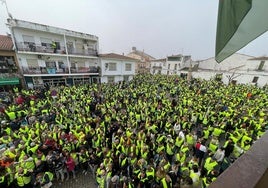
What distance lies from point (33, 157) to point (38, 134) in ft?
6.53

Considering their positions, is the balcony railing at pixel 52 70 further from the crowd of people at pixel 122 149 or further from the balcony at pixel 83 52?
the crowd of people at pixel 122 149

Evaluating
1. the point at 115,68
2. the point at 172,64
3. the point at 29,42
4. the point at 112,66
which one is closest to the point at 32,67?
the point at 29,42

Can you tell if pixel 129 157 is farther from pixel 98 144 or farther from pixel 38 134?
pixel 38 134

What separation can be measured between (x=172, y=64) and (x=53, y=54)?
116 ft

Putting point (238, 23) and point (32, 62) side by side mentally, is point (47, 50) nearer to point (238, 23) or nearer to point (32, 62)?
point (32, 62)

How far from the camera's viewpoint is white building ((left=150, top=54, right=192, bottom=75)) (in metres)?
42.3

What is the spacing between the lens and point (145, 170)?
17.4ft

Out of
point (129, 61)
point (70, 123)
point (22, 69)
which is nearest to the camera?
point (70, 123)

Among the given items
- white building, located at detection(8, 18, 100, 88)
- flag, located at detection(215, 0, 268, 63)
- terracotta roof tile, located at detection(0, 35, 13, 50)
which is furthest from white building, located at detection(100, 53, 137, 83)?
flag, located at detection(215, 0, 268, 63)

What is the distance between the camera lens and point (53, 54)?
63.0ft

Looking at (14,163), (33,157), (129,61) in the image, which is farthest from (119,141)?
(129,61)

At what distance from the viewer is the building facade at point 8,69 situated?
16.1 m

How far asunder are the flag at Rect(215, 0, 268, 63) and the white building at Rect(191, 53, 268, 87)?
110 ft

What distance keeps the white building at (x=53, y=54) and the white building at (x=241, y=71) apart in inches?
1042
